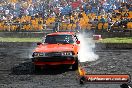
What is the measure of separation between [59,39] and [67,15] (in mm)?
19475

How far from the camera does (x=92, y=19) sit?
31625 millimetres

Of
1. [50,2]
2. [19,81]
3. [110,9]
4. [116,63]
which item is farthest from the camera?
[50,2]

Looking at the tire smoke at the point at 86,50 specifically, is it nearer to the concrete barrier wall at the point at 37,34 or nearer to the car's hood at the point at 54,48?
the concrete barrier wall at the point at 37,34

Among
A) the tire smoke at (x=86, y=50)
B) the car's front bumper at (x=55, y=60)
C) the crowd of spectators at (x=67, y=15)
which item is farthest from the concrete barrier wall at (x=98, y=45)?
the car's front bumper at (x=55, y=60)

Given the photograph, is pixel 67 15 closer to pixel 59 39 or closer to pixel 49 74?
pixel 59 39

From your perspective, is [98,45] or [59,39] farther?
[98,45]

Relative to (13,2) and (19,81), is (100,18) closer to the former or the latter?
(13,2)

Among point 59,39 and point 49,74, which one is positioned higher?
point 59,39

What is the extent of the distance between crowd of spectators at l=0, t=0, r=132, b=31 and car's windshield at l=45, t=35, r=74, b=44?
1444 centimetres

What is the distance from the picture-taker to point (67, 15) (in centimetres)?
3462

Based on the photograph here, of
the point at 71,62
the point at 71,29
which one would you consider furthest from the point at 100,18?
the point at 71,62

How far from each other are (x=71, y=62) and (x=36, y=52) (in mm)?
1352

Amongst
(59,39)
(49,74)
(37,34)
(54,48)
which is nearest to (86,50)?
(59,39)

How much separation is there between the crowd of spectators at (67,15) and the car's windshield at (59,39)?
1444 cm
